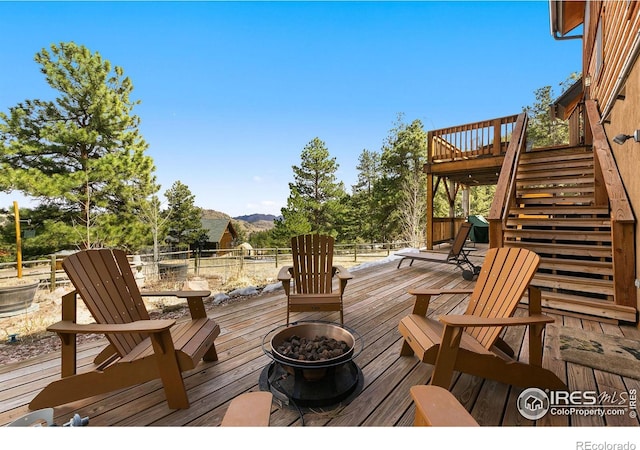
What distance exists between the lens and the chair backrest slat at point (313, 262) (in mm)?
2998

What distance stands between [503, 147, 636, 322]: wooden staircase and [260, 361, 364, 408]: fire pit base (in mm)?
2641

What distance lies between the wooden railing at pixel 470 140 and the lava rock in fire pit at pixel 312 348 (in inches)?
233

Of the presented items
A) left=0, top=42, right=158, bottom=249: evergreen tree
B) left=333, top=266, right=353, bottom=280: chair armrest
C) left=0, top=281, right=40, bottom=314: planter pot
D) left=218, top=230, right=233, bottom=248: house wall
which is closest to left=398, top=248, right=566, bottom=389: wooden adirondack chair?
left=333, top=266, right=353, bottom=280: chair armrest

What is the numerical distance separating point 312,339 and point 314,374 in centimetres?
27

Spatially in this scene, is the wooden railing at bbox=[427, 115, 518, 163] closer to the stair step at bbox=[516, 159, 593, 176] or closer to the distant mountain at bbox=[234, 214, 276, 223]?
the stair step at bbox=[516, 159, 593, 176]

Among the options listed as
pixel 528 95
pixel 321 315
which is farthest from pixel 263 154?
pixel 321 315

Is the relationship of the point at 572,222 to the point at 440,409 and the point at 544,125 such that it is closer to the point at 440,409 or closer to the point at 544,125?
the point at 440,409

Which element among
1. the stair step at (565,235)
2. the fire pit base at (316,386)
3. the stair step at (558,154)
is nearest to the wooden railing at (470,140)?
the stair step at (558,154)

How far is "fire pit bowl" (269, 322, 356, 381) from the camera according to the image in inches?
57.8

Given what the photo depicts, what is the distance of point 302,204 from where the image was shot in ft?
54.6

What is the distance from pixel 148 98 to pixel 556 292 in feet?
41.4

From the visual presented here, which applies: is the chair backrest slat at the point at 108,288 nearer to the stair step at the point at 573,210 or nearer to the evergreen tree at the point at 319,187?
the stair step at the point at 573,210

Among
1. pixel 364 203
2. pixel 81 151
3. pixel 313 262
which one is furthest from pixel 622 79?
pixel 364 203

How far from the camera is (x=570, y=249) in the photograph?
329 cm
